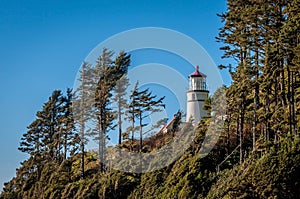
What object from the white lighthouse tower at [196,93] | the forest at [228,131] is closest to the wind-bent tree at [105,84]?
the forest at [228,131]

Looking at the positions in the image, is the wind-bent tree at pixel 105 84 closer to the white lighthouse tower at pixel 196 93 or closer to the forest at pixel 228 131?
the forest at pixel 228 131

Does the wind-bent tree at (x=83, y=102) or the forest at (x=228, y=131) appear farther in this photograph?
the wind-bent tree at (x=83, y=102)

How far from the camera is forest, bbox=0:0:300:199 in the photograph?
21766mm

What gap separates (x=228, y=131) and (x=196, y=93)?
15.4 m

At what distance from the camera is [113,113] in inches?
1602

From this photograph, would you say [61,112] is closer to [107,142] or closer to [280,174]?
[107,142]

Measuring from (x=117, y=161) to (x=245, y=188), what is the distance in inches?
681

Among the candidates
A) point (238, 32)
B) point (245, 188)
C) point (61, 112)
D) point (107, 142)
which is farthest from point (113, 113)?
point (245, 188)

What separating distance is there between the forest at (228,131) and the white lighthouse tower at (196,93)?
2.78 m

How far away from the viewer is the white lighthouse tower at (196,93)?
44.1 m

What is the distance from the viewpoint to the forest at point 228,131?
21.8m

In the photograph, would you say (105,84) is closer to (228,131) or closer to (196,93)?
(196,93)

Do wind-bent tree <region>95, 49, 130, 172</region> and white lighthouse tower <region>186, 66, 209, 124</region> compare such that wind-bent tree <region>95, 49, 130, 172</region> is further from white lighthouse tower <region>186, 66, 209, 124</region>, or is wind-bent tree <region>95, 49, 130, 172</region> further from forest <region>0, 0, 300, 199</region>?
white lighthouse tower <region>186, 66, 209, 124</region>

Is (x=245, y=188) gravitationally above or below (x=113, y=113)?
below
